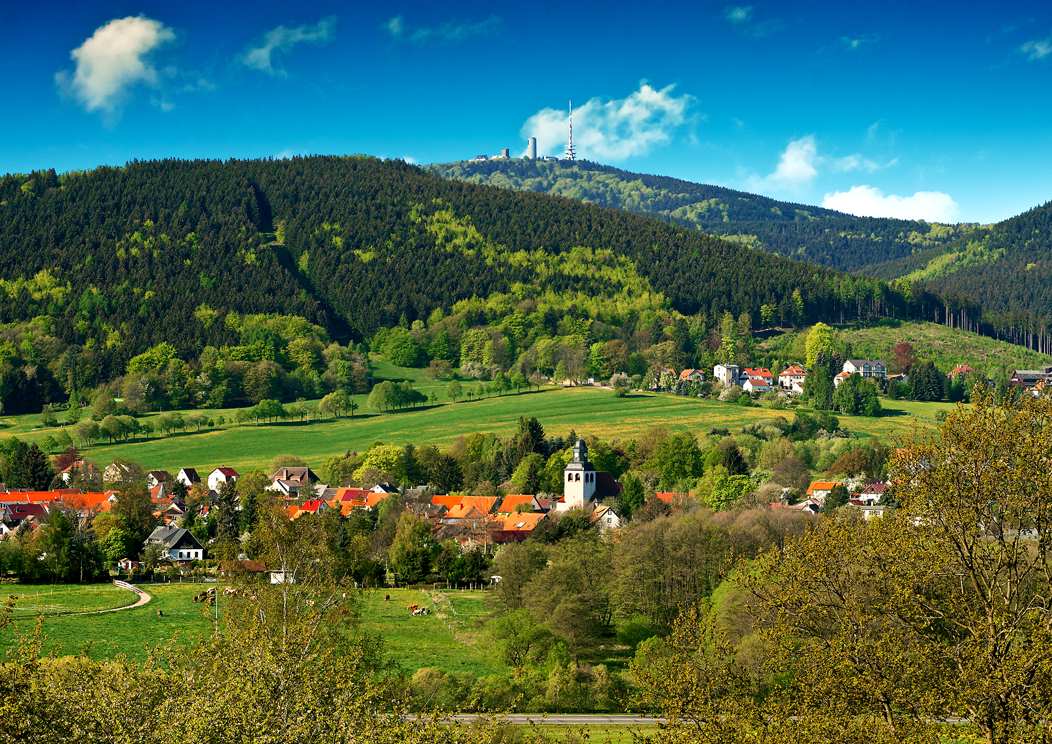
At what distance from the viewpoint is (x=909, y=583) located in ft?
54.9

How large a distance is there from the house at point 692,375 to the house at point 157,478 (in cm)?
7964

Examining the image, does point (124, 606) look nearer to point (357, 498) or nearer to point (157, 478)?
point (357, 498)

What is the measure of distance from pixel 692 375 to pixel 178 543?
9520cm

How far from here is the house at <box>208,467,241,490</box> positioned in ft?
346

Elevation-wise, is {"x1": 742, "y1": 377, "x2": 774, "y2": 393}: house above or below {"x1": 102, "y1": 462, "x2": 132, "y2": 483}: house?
above

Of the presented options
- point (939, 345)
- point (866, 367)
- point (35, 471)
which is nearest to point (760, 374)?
point (866, 367)

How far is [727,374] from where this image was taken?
162 metres

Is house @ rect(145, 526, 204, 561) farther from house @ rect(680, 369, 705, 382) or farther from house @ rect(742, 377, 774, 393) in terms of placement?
house @ rect(742, 377, 774, 393)

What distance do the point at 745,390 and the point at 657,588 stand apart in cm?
8744

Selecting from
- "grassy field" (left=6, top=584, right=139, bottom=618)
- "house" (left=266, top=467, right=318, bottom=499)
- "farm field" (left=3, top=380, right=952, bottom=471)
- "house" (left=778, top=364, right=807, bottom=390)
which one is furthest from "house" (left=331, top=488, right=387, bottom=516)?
"house" (left=778, top=364, right=807, bottom=390)

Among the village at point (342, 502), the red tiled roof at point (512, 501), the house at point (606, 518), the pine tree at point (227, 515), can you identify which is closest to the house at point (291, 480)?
the village at point (342, 502)

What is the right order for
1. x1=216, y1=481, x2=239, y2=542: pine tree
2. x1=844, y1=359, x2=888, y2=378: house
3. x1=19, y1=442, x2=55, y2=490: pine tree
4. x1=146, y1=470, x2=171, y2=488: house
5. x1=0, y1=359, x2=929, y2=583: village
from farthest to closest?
1. x1=844, y1=359, x2=888, y2=378: house
2. x1=146, y1=470, x2=171, y2=488: house
3. x1=19, y1=442, x2=55, y2=490: pine tree
4. x1=216, y1=481, x2=239, y2=542: pine tree
5. x1=0, y1=359, x2=929, y2=583: village

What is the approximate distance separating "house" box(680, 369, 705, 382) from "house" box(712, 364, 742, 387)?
2.43m

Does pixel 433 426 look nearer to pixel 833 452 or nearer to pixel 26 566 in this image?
pixel 833 452
